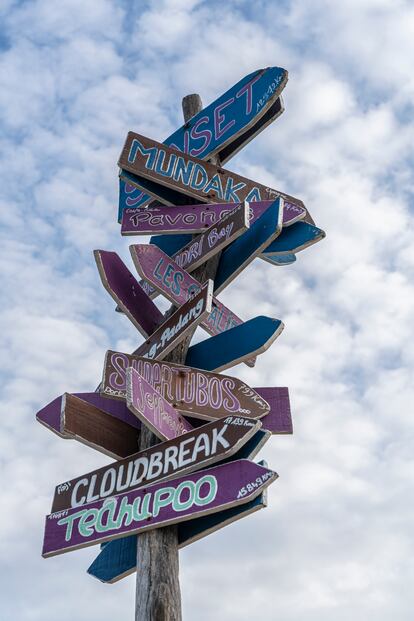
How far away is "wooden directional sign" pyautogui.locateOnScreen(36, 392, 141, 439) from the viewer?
3.97 m

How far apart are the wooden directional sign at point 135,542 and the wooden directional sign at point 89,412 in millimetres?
620

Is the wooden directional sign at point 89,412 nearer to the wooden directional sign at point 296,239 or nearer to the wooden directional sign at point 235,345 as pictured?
the wooden directional sign at point 235,345

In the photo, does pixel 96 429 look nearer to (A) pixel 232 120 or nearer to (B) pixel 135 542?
(B) pixel 135 542

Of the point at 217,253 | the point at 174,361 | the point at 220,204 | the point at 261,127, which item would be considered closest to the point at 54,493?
the point at 174,361

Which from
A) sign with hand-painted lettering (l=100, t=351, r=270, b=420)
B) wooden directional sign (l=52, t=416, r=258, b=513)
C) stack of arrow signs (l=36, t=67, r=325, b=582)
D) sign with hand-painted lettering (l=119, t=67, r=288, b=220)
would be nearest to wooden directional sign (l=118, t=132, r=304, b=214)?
stack of arrow signs (l=36, t=67, r=325, b=582)

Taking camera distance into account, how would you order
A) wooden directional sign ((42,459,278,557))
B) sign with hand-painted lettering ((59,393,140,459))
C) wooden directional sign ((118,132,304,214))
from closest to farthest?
wooden directional sign ((42,459,278,557))
sign with hand-painted lettering ((59,393,140,459))
wooden directional sign ((118,132,304,214))

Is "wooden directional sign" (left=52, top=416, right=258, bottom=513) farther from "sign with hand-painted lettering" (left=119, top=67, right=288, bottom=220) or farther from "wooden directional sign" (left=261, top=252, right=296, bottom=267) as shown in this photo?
"sign with hand-painted lettering" (left=119, top=67, right=288, bottom=220)

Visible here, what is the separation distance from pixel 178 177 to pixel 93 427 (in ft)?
6.36

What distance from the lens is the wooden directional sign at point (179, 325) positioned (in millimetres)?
4023

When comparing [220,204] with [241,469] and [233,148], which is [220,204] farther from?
[241,469]

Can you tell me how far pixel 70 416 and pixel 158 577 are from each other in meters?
0.91

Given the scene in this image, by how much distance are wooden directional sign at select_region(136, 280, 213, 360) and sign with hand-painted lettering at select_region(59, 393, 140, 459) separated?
0.43m

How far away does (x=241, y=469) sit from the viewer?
11.5 ft

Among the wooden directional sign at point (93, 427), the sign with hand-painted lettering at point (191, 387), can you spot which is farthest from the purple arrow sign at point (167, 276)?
the wooden directional sign at point (93, 427)
